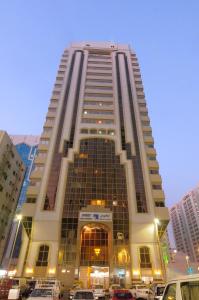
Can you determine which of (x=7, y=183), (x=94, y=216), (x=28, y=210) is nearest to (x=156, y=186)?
(x=94, y=216)

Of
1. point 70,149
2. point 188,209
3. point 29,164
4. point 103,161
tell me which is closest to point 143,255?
point 103,161

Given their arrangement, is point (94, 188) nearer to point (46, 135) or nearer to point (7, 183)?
point (46, 135)

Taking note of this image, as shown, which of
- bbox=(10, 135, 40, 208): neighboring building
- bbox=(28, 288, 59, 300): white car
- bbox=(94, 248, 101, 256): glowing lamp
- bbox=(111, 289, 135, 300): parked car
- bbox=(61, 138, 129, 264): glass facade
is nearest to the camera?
bbox=(28, 288, 59, 300): white car

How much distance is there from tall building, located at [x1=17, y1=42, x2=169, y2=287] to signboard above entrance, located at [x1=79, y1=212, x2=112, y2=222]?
0.19 metres

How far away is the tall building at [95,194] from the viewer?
139ft

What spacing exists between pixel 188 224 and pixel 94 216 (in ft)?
387

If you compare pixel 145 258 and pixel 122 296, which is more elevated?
pixel 145 258

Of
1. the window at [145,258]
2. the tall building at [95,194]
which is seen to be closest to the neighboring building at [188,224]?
the tall building at [95,194]

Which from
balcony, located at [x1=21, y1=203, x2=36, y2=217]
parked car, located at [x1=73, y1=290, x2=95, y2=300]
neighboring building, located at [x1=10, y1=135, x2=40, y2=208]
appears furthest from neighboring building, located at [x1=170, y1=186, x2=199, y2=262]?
parked car, located at [x1=73, y1=290, x2=95, y2=300]

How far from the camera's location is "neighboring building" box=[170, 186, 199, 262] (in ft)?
445

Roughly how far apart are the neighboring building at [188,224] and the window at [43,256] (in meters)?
112

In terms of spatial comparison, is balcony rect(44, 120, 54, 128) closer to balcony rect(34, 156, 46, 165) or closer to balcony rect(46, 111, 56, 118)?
balcony rect(46, 111, 56, 118)

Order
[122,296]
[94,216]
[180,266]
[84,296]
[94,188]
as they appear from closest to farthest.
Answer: [84,296] → [122,296] → [94,216] → [94,188] → [180,266]

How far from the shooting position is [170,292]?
5992 mm
